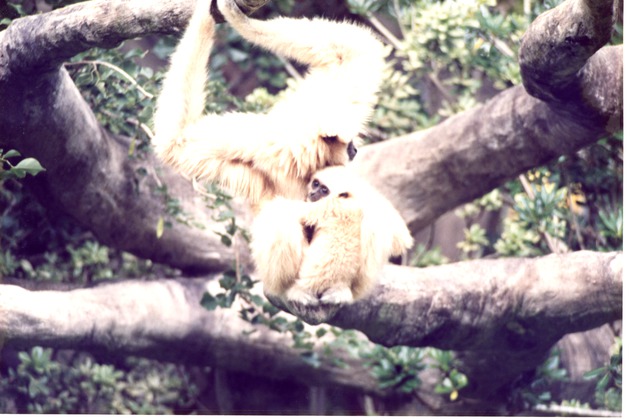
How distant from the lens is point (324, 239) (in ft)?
6.55

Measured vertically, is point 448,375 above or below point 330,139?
below

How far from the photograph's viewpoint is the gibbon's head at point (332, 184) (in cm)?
203

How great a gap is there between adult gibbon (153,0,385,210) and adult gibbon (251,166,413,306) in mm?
80

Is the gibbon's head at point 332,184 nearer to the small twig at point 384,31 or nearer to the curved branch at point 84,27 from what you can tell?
the curved branch at point 84,27

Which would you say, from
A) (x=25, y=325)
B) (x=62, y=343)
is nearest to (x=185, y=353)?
(x=62, y=343)

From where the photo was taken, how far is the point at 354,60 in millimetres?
2363

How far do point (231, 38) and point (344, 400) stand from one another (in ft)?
6.14

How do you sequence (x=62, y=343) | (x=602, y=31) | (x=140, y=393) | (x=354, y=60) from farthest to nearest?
(x=140, y=393)
(x=62, y=343)
(x=354, y=60)
(x=602, y=31)

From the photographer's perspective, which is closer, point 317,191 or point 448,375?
point 317,191

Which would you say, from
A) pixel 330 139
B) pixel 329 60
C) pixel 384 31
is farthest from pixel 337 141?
pixel 384 31

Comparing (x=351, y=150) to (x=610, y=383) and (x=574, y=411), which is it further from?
(x=574, y=411)

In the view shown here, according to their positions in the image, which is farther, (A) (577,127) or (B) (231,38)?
(B) (231,38)

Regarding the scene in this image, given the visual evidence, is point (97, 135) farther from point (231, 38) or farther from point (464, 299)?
point (464, 299)

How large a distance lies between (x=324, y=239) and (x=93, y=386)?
165 centimetres
